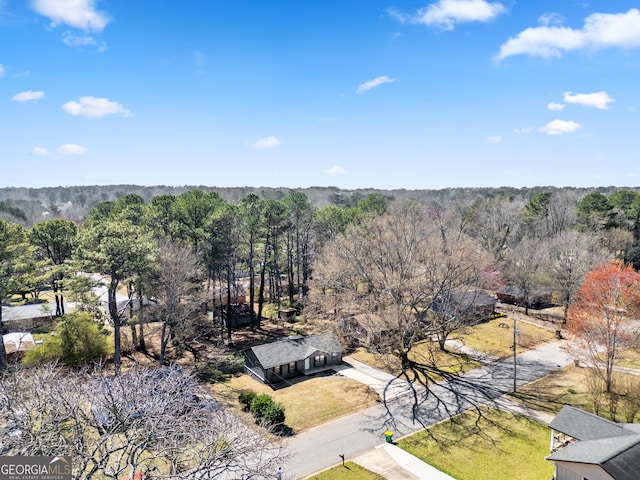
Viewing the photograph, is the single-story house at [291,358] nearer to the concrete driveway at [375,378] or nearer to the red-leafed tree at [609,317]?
the concrete driveway at [375,378]

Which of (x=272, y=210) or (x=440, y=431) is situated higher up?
(x=272, y=210)

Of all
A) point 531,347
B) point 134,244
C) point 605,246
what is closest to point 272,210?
point 134,244

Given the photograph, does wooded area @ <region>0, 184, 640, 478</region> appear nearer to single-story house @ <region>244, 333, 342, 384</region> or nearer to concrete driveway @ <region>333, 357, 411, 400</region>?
concrete driveway @ <region>333, 357, 411, 400</region>

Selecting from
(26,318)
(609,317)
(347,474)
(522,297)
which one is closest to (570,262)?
(522,297)

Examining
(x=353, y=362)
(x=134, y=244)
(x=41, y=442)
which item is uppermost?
(x=134, y=244)

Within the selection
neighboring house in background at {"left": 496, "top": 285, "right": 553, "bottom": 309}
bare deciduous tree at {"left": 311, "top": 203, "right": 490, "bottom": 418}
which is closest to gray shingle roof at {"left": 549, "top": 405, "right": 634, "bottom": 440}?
bare deciduous tree at {"left": 311, "top": 203, "right": 490, "bottom": 418}

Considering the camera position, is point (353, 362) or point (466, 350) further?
point (466, 350)

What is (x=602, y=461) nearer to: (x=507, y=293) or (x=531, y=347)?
(x=531, y=347)
